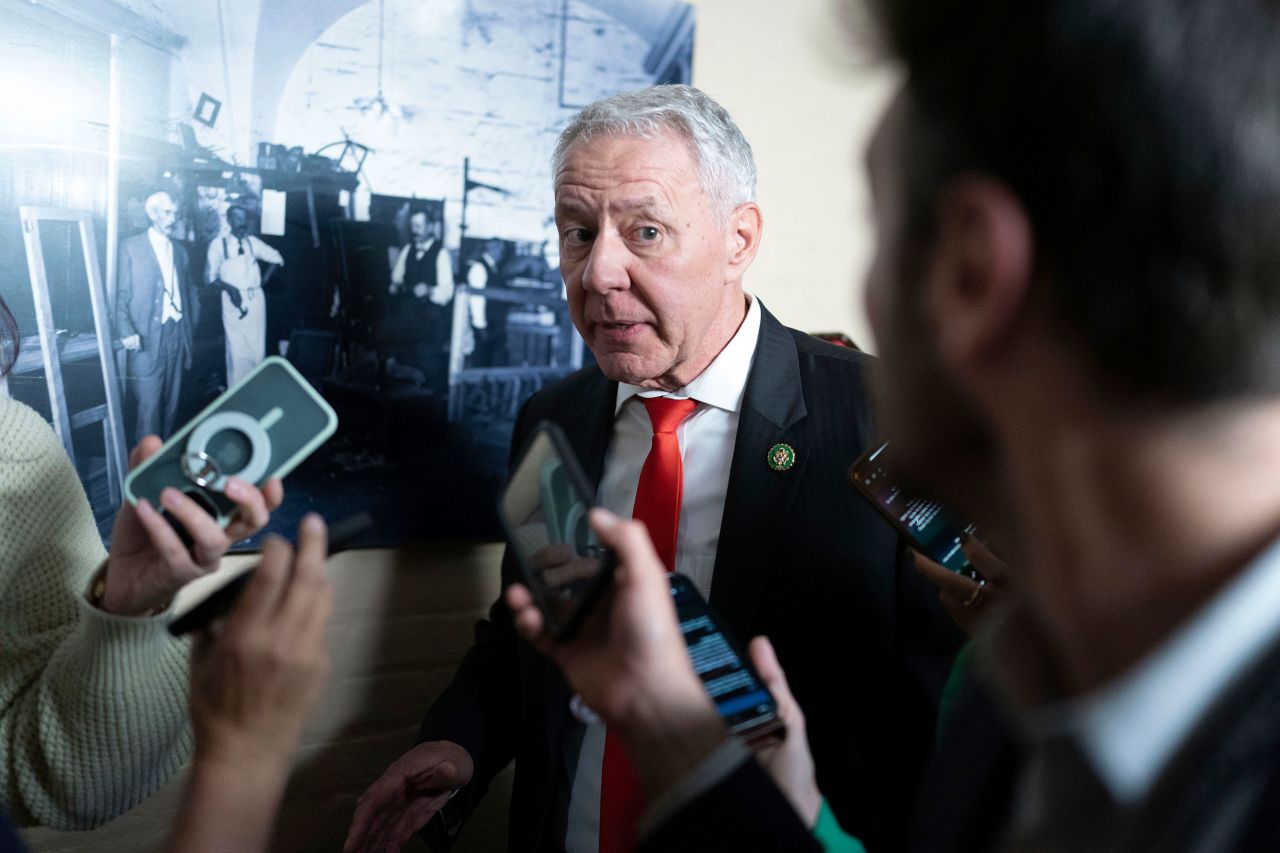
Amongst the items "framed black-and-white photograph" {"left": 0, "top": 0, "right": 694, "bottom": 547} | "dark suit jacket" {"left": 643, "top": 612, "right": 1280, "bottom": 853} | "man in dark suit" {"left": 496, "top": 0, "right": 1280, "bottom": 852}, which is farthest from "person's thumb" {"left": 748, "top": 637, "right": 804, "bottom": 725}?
"framed black-and-white photograph" {"left": 0, "top": 0, "right": 694, "bottom": 547}

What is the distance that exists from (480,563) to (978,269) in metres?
1.13

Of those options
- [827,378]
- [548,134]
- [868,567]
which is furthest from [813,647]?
[548,134]

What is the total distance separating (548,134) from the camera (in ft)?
4.34

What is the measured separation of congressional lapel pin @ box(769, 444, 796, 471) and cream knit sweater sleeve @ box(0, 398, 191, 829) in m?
0.75

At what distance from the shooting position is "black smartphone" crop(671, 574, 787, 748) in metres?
0.72

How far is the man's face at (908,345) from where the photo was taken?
19.6 inches

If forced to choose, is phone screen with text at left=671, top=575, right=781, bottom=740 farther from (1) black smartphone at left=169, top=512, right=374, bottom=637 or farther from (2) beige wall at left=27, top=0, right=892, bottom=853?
(2) beige wall at left=27, top=0, right=892, bottom=853

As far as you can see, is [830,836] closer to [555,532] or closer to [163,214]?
[555,532]

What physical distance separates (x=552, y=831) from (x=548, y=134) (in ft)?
3.35

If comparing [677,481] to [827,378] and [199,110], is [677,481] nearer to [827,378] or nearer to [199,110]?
[827,378]

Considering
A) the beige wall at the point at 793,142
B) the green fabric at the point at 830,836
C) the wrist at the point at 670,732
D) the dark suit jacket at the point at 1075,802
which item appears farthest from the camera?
the beige wall at the point at 793,142

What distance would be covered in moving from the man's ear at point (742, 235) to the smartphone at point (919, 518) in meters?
0.39

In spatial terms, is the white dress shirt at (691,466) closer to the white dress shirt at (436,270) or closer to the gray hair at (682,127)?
the gray hair at (682,127)

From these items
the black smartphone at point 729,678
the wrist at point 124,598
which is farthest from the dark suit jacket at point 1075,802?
the wrist at point 124,598
